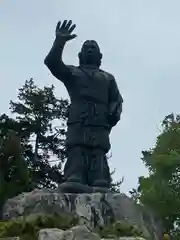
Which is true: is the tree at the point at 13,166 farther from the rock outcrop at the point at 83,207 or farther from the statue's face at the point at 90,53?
the rock outcrop at the point at 83,207

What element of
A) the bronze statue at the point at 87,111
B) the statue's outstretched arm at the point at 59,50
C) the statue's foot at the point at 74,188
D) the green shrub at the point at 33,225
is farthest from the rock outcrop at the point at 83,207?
the statue's outstretched arm at the point at 59,50

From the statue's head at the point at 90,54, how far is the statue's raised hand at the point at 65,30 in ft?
2.57

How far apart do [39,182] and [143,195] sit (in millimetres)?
4633

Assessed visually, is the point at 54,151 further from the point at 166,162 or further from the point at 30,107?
the point at 166,162

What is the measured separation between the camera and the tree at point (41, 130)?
26797mm

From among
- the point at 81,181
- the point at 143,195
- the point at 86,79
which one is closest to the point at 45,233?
the point at 81,181

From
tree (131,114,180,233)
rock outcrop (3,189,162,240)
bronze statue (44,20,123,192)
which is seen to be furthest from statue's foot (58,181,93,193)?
tree (131,114,180,233)

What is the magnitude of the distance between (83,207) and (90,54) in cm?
302

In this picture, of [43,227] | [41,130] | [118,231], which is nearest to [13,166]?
[41,130]

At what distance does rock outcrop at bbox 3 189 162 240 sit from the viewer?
10258mm

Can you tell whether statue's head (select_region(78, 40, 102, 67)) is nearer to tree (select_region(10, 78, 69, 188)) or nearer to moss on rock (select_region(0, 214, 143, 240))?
moss on rock (select_region(0, 214, 143, 240))

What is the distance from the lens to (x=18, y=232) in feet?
25.7

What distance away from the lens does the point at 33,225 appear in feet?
25.5

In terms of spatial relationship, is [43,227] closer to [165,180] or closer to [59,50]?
[59,50]
